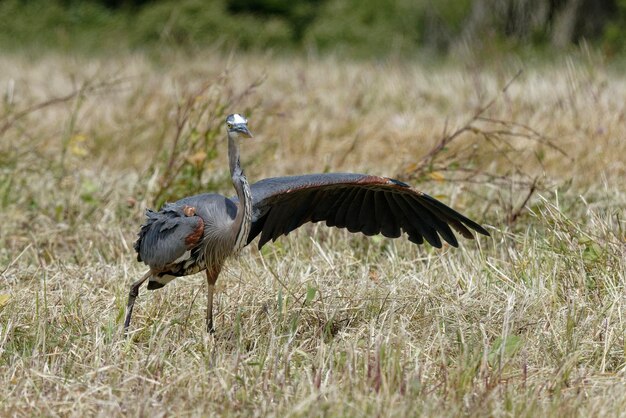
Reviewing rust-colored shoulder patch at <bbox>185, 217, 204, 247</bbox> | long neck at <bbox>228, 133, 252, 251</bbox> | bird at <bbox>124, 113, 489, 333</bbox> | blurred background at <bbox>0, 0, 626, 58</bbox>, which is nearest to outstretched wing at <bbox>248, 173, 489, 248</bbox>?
bird at <bbox>124, 113, 489, 333</bbox>

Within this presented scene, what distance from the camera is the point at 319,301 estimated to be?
461 cm

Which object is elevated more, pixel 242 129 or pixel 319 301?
pixel 242 129

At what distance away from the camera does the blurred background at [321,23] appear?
14930 millimetres

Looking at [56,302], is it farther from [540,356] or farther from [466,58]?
[466,58]

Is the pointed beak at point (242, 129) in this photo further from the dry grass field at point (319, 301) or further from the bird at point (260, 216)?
the dry grass field at point (319, 301)

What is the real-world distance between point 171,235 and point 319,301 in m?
0.84

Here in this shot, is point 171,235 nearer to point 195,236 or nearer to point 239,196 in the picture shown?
point 195,236

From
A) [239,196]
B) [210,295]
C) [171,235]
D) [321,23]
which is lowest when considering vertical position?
[321,23]

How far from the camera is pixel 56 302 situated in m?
4.54

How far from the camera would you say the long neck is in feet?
13.2

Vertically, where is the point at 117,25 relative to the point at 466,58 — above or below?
below

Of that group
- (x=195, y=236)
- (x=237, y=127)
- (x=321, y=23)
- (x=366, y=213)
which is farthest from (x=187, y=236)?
(x=321, y=23)

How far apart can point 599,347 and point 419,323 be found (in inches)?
30.4

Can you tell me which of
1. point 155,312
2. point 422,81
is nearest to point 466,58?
point 422,81
